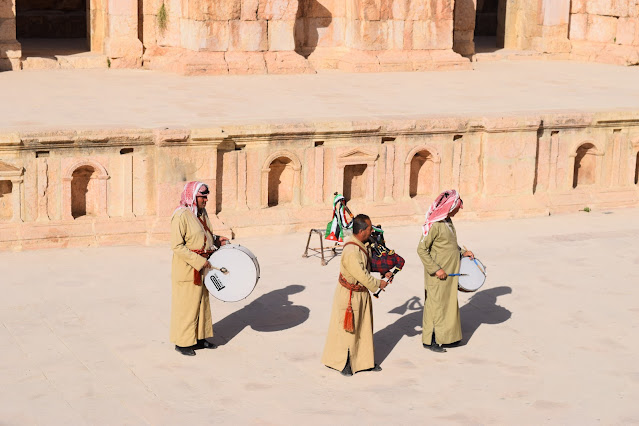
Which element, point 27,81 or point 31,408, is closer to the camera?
point 31,408

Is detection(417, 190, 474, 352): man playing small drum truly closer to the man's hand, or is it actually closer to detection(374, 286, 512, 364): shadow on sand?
the man's hand

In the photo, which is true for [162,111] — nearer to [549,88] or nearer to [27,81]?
[27,81]

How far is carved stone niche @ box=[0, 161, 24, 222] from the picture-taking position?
1115 cm

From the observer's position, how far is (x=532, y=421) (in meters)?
7.37

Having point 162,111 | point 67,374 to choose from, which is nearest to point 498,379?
point 67,374

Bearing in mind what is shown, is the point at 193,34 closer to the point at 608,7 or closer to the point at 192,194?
the point at 608,7

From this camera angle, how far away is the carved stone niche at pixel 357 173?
12.5 m

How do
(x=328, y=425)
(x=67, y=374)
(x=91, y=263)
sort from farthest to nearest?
1. (x=91, y=263)
2. (x=67, y=374)
3. (x=328, y=425)

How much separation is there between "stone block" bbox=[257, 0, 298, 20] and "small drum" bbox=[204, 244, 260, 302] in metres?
9.82

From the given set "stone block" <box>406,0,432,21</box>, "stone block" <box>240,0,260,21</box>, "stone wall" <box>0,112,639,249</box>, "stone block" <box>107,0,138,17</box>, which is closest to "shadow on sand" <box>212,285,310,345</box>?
"stone wall" <box>0,112,639,249</box>

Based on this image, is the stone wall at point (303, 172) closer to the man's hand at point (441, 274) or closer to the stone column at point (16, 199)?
Answer: the stone column at point (16, 199)

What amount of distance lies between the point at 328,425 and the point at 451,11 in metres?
12.9

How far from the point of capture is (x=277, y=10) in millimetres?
17781

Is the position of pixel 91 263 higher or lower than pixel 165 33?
lower
